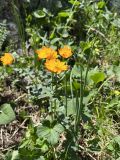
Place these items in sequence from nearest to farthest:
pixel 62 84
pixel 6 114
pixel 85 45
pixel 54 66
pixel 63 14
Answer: pixel 54 66
pixel 6 114
pixel 62 84
pixel 85 45
pixel 63 14

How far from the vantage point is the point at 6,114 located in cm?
209

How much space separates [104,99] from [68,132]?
1.73ft

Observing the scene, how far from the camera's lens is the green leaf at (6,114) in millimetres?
2033

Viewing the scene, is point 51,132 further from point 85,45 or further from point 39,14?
point 39,14

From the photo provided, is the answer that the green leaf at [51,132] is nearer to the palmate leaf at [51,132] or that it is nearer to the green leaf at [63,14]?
the palmate leaf at [51,132]

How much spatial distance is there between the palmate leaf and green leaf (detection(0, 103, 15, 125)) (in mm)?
215

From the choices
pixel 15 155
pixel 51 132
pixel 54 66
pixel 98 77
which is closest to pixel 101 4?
pixel 98 77

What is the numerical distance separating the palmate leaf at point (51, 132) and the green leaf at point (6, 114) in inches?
8.5

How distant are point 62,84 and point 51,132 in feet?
1.56

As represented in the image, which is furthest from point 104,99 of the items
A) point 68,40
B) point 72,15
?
point 72,15

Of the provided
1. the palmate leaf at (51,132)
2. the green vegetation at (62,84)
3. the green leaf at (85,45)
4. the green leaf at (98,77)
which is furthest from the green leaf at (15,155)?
Answer: the green leaf at (85,45)

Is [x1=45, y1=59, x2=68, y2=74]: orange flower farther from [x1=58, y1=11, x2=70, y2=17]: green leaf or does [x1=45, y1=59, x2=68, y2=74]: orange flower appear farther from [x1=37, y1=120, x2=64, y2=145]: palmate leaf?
[x1=58, y1=11, x2=70, y2=17]: green leaf

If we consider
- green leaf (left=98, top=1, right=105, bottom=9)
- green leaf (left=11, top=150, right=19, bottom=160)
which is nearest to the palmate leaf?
green leaf (left=11, top=150, right=19, bottom=160)

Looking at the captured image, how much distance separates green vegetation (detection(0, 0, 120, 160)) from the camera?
78.0 inches
